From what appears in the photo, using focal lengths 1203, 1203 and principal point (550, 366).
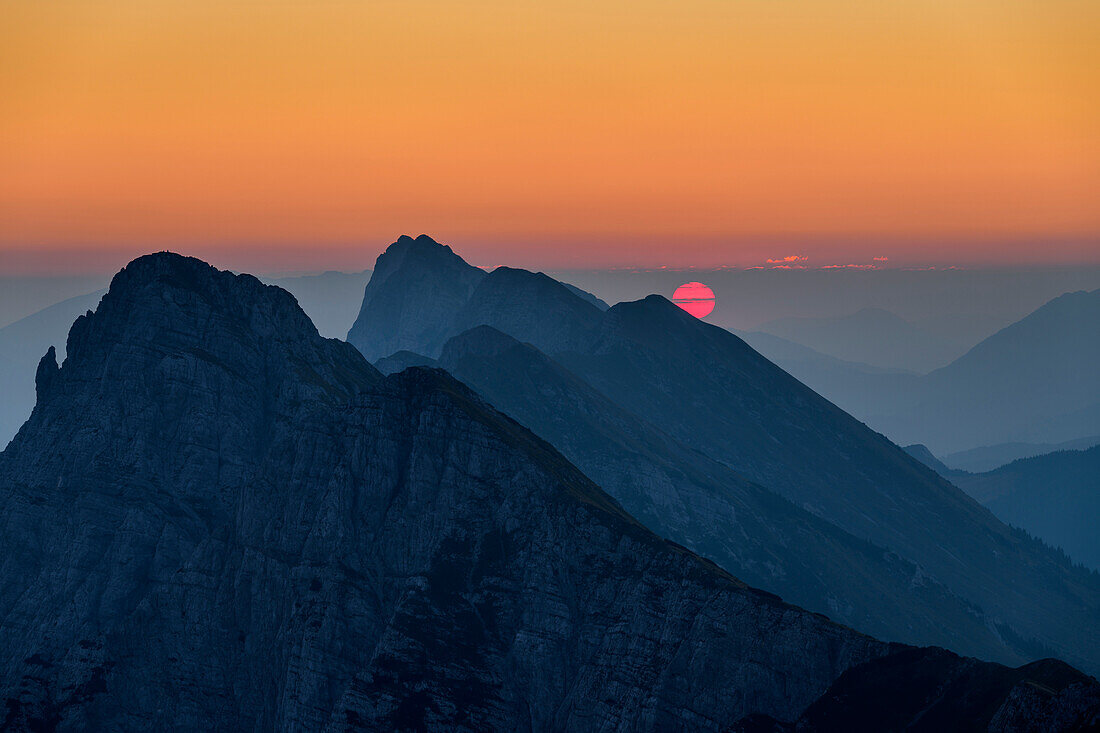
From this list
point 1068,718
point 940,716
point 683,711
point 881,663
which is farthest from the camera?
point 683,711

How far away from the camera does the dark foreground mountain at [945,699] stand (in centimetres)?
15312

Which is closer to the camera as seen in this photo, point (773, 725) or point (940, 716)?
point (940, 716)

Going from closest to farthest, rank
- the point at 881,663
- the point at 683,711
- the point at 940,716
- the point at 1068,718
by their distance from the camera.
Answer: the point at 1068,718
the point at 940,716
the point at 881,663
the point at 683,711

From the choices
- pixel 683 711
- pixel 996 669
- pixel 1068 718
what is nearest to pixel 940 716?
pixel 996 669

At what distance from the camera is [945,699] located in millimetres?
174125

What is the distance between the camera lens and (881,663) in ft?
606

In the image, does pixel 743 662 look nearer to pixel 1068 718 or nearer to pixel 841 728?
pixel 841 728

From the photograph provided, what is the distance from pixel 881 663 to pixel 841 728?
12.8 meters

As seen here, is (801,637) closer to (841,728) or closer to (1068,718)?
(841,728)

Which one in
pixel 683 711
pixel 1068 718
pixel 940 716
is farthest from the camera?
pixel 683 711

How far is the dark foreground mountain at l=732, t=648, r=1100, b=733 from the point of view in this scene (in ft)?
502

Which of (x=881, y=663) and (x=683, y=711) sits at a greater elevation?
(x=881, y=663)

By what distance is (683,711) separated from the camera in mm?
197500

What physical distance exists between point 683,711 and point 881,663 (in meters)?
33.5
